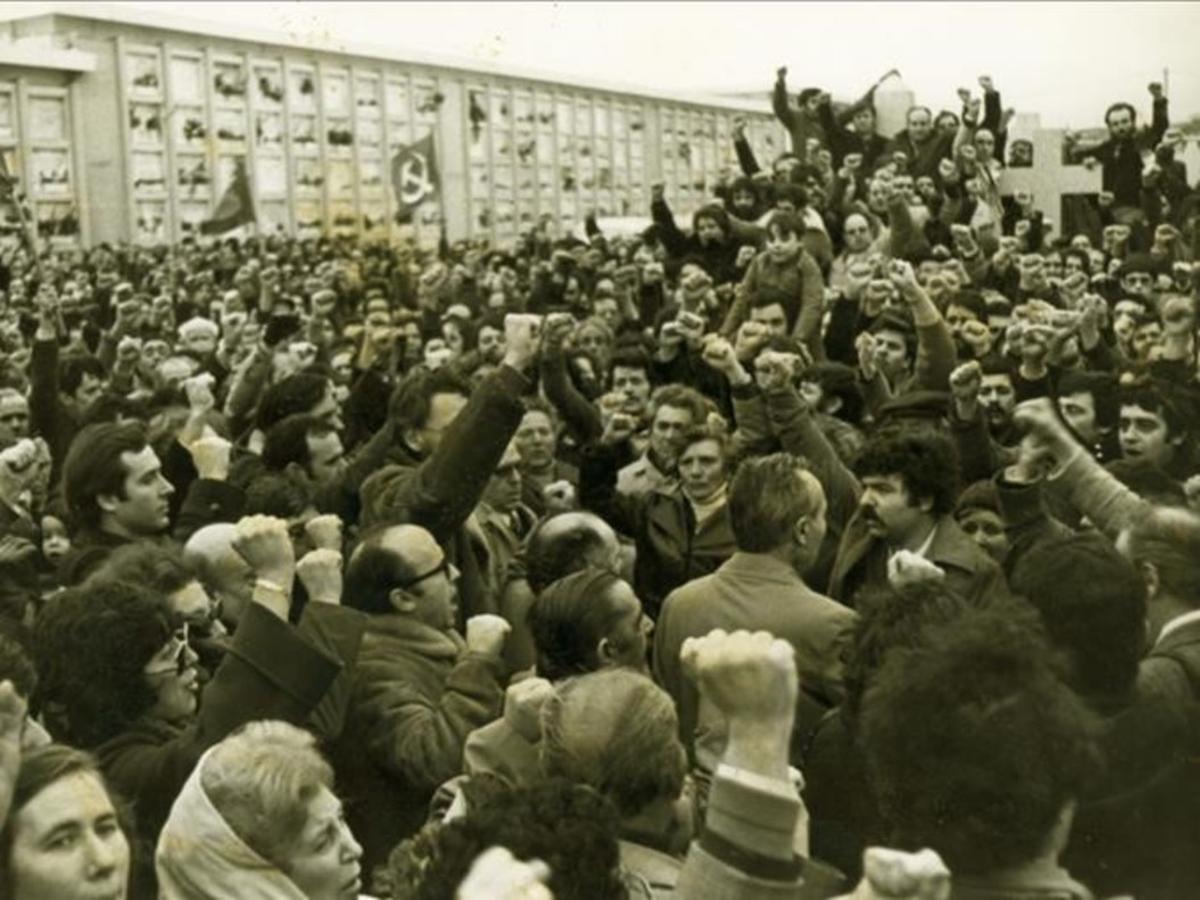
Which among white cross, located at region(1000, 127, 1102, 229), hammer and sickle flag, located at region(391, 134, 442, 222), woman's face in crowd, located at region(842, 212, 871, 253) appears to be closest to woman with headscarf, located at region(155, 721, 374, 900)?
woman's face in crowd, located at region(842, 212, 871, 253)

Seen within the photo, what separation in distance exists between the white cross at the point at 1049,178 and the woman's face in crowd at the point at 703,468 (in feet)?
15.5

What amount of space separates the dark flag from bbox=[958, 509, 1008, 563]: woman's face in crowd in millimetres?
16344

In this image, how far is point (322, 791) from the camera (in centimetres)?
170

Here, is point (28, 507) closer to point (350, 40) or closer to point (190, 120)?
point (190, 120)

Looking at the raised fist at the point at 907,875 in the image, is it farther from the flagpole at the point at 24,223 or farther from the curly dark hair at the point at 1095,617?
the flagpole at the point at 24,223

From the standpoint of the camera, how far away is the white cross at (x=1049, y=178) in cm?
778

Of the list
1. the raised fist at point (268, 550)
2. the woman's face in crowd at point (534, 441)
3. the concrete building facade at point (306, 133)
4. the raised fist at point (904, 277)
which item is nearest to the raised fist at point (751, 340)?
the raised fist at point (904, 277)

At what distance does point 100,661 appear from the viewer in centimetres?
219

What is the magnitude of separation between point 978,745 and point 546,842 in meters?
0.42

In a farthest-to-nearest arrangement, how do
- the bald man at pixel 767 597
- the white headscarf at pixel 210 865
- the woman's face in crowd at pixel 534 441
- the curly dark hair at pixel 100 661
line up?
1. the woman's face in crowd at pixel 534 441
2. the bald man at pixel 767 597
3. the curly dark hair at pixel 100 661
4. the white headscarf at pixel 210 865

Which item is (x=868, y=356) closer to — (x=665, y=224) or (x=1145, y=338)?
(x=1145, y=338)

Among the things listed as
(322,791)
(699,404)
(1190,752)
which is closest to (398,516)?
(699,404)

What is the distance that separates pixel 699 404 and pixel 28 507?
1726mm

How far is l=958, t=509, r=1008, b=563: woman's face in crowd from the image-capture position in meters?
3.06
